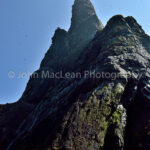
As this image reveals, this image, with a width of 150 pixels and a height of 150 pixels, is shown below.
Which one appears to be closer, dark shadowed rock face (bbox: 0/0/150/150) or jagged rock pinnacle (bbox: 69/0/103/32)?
dark shadowed rock face (bbox: 0/0/150/150)

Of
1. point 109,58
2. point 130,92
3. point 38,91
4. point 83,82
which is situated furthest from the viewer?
point 38,91

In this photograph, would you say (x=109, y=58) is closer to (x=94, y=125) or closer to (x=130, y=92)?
(x=130, y=92)

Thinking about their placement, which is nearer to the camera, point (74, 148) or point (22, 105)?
point (74, 148)

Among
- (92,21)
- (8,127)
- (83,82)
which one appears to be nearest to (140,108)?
(83,82)

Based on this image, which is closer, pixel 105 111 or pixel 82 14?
pixel 105 111

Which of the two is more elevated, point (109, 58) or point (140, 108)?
point (109, 58)

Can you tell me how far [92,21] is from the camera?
66.4m

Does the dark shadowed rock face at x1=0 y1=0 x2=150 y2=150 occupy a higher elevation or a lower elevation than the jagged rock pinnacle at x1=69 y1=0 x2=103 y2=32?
lower

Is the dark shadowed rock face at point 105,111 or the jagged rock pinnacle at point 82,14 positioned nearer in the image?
the dark shadowed rock face at point 105,111

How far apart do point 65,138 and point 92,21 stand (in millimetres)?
63222

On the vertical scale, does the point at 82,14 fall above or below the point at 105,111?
above

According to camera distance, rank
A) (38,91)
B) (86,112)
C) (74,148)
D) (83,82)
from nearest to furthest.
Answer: (74,148), (86,112), (83,82), (38,91)

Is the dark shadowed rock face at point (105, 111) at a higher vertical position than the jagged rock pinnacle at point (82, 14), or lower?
lower

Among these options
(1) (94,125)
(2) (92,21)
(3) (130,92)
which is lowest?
(1) (94,125)
